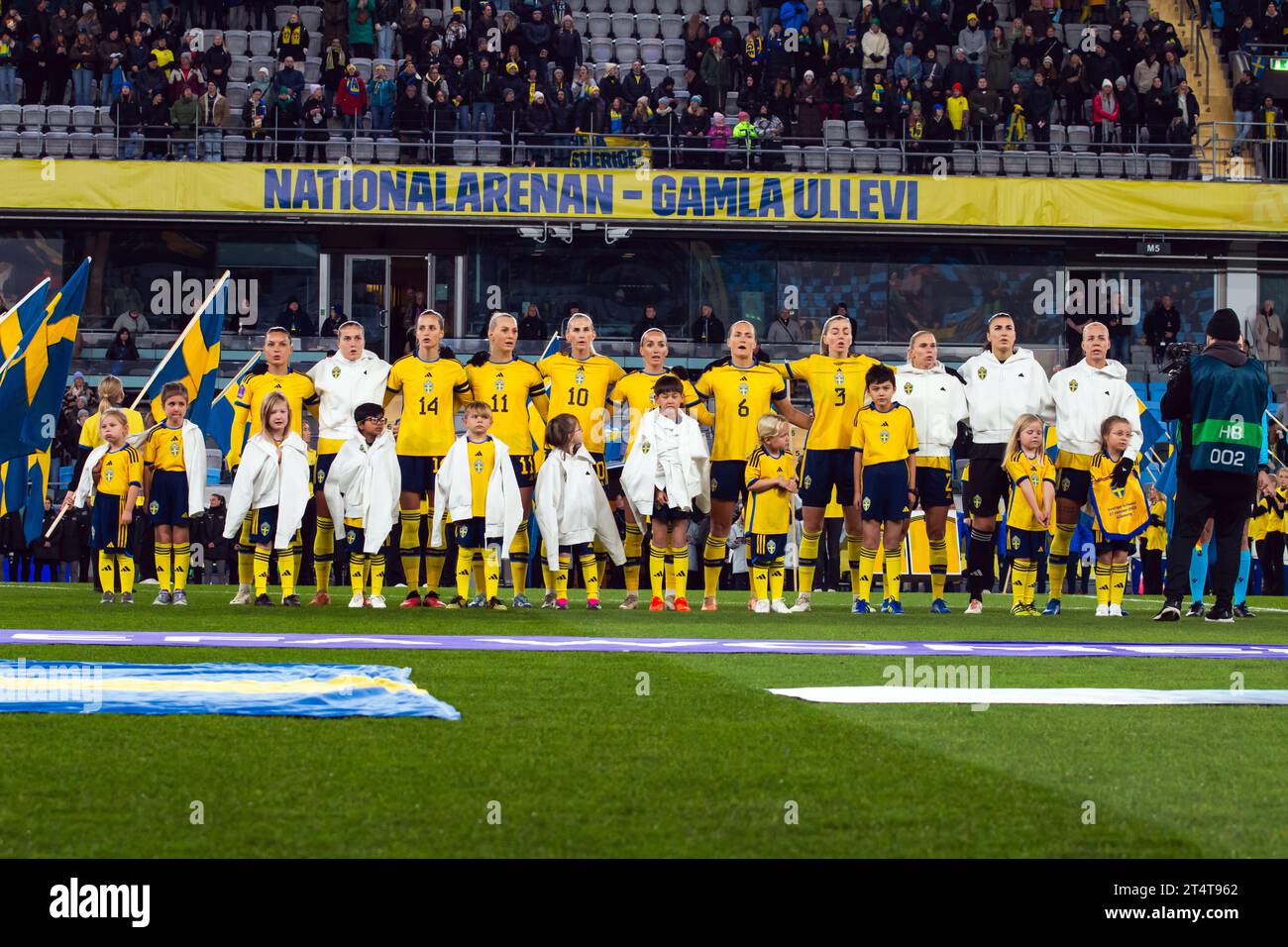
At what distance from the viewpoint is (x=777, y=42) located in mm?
32938

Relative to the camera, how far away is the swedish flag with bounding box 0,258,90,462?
54.4ft

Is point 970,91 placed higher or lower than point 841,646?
higher

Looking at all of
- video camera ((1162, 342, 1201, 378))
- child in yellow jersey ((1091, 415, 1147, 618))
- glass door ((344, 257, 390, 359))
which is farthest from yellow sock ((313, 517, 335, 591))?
glass door ((344, 257, 390, 359))

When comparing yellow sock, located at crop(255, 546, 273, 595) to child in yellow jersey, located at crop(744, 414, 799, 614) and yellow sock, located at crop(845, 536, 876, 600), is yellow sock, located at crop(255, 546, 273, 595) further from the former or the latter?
yellow sock, located at crop(845, 536, 876, 600)

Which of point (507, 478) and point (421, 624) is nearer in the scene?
point (421, 624)

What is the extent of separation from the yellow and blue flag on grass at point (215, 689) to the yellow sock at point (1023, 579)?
7693mm

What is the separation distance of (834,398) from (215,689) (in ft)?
28.0

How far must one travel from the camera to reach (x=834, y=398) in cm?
1519

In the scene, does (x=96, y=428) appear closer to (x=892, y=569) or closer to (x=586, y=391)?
(x=586, y=391)

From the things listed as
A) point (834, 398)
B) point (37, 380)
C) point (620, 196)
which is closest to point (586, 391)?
point (834, 398)

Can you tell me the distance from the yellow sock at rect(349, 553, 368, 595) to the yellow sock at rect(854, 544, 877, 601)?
4.23 m
